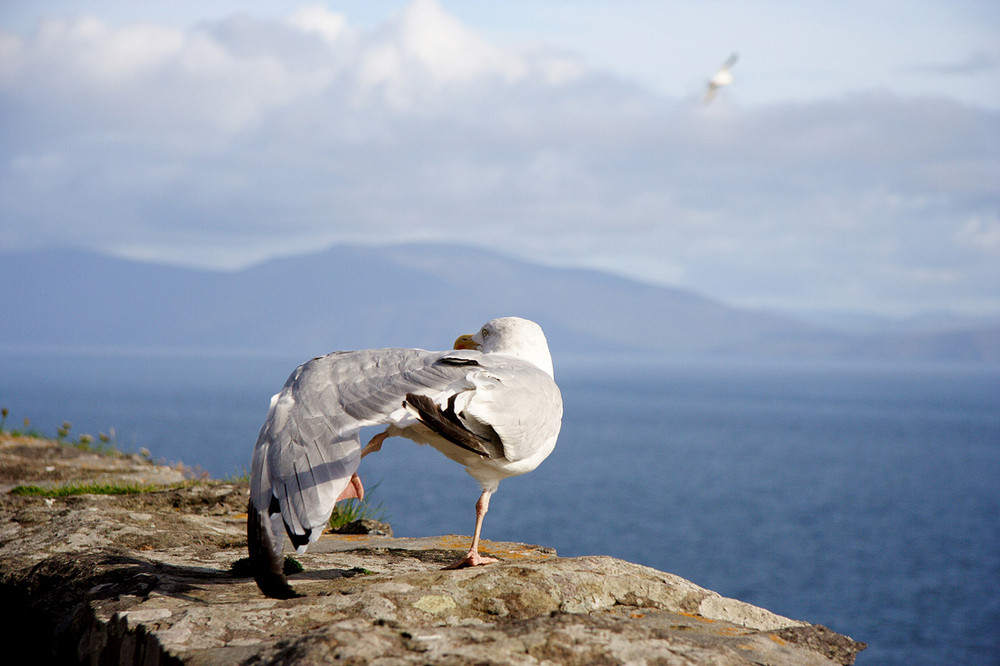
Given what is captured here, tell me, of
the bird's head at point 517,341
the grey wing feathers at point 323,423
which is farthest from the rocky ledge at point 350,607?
the bird's head at point 517,341

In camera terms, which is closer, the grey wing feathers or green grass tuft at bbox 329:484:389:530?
the grey wing feathers

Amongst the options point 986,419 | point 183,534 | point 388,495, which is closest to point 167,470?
point 183,534

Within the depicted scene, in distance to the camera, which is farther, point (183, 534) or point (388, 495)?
point (388, 495)

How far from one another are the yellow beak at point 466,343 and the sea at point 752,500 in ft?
5.64

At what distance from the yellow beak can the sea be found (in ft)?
5.64

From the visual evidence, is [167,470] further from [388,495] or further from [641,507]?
[641,507]

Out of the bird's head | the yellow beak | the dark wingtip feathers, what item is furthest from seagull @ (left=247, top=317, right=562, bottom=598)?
the yellow beak

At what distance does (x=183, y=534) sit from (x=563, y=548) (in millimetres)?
41655

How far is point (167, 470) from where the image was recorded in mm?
9055

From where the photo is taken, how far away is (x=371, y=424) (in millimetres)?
4344

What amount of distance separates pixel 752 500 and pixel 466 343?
69.6 meters

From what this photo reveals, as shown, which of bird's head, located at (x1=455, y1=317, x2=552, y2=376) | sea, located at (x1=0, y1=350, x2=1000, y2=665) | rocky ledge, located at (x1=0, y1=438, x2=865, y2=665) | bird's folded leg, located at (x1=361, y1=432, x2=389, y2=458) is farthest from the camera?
sea, located at (x1=0, y1=350, x2=1000, y2=665)

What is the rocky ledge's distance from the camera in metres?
3.37

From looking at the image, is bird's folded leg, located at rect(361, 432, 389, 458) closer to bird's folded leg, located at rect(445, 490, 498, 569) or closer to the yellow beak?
bird's folded leg, located at rect(445, 490, 498, 569)
